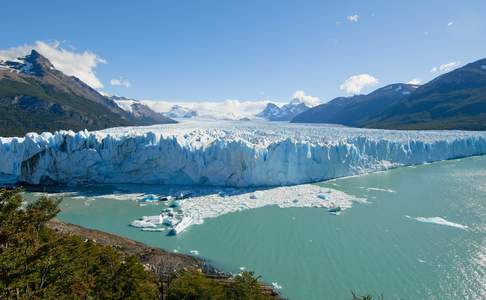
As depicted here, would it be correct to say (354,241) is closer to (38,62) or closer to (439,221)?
(439,221)

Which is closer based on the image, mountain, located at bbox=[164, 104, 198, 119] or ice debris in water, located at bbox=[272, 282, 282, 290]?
ice debris in water, located at bbox=[272, 282, 282, 290]

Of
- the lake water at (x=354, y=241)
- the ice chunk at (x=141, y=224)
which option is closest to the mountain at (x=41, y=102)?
the ice chunk at (x=141, y=224)

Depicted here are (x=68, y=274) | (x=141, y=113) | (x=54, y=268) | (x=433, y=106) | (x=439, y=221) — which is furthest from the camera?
(x=141, y=113)

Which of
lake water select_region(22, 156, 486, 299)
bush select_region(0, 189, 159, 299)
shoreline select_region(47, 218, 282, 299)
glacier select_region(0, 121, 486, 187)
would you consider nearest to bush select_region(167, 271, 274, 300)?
bush select_region(0, 189, 159, 299)

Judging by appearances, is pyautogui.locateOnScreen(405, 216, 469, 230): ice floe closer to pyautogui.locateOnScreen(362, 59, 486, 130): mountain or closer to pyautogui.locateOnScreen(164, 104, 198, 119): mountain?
pyautogui.locateOnScreen(362, 59, 486, 130): mountain

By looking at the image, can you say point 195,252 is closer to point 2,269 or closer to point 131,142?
point 2,269

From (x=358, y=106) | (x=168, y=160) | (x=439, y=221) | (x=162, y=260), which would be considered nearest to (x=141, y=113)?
(x=358, y=106)

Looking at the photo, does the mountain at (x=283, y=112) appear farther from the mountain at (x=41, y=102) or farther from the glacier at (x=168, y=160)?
the glacier at (x=168, y=160)
